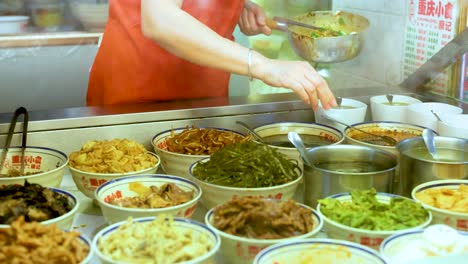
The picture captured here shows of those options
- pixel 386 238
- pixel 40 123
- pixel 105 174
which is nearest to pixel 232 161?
pixel 105 174

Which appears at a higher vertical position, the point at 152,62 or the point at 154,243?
the point at 152,62

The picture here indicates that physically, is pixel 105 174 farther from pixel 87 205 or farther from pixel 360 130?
pixel 360 130

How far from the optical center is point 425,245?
149 cm

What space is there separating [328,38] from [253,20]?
34 cm

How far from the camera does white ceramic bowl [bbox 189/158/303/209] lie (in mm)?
1719

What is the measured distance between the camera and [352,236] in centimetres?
154

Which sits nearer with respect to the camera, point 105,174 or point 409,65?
point 105,174

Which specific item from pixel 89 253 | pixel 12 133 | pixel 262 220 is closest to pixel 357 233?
pixel 262 220

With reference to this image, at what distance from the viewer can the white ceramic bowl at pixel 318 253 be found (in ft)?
4.56

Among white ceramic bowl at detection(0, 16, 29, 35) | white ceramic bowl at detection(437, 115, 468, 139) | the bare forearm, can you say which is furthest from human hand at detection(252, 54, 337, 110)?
white ceramic bowl at detection(0, 16, 29, 35)

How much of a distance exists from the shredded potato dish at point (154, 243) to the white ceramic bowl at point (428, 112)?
1.13 m

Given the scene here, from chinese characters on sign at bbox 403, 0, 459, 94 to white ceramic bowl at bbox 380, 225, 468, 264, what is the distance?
124cm

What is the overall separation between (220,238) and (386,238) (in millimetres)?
363

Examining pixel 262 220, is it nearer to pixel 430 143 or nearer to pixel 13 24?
pixel 430 143
